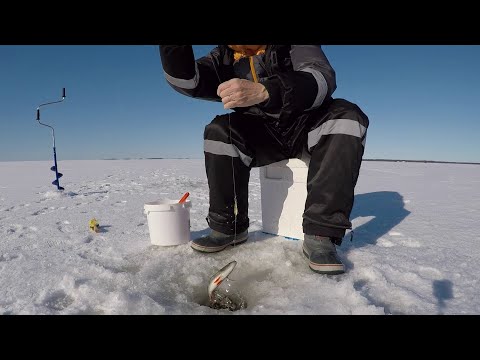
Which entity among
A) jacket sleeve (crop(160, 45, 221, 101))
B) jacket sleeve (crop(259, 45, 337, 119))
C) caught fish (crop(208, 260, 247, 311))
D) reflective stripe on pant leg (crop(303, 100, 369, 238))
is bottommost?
caught fish (crop(208, 260, 247, 311))

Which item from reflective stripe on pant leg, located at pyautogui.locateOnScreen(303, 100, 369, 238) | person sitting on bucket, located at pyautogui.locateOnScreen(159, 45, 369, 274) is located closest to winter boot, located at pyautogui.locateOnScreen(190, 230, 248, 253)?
person sitting on bucket, located at pyautogui.locateOnScreen(159, 45, 369, 274)

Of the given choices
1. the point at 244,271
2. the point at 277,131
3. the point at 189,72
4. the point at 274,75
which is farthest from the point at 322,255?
the point at 189,72

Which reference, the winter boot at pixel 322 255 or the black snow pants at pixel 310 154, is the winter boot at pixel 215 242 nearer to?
the black snow pants at pixel 310 154

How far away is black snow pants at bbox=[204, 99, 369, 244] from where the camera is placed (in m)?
1.47

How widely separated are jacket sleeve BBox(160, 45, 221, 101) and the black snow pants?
242 millimetres

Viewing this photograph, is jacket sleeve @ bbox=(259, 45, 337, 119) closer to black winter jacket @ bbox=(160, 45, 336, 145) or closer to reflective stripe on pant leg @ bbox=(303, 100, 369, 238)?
black winter jacket @ bbox=(160, 45, 336, 145)

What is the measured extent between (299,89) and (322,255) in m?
0.82

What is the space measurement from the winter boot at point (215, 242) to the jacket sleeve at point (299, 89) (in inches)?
32.1

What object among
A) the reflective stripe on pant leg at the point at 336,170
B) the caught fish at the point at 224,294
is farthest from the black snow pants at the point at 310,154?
the caught fish at the point at 224,294

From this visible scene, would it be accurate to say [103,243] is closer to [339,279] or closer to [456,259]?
[339,279]
